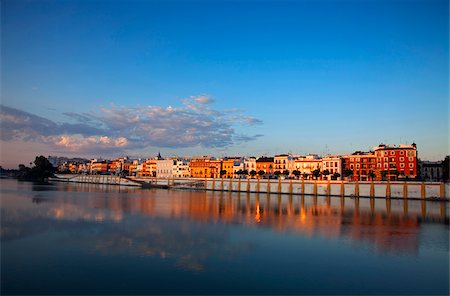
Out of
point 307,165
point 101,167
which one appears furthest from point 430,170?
point 101,167

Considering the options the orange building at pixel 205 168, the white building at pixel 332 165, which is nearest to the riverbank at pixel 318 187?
the white building at pixel 332 165

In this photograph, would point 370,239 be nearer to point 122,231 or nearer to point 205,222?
point 205,222

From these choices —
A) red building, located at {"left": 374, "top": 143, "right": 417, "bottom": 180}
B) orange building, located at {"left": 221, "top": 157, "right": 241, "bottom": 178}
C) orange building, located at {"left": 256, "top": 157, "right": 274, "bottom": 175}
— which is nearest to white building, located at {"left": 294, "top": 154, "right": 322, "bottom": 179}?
orange building, located at {"left": 256, "top": 157, "right": 274, "bottom": 175}

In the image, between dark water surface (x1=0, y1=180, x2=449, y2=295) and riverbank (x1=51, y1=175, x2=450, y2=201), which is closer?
dark water surface (x1=0, y1=180, x2=449, y2=295)

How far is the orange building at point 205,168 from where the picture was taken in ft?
424

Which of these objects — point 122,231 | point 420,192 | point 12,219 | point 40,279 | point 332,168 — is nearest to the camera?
point 40,279

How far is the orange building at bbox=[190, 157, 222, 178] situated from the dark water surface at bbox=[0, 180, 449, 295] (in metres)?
90.7

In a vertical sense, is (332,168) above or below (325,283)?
above

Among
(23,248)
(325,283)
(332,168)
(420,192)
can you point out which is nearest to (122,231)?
(23,248)

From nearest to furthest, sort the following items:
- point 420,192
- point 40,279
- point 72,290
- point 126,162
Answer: point 72,290, point 40,279, point 420,192, point 126,162

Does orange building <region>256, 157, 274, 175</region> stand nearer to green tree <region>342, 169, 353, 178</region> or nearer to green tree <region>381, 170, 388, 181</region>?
green tree <region>342, 169, 353, 178</region>

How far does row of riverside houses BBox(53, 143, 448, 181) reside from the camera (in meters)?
90.2

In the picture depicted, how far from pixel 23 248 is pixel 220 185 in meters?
77.5

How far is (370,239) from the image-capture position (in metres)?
28.5
